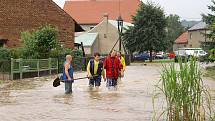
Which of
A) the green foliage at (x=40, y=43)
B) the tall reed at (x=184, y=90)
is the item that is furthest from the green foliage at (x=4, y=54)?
the tall reed at (x=184, y=90)

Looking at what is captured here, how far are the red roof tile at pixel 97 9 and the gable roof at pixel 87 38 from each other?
26.6 meters

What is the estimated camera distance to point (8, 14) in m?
41.0

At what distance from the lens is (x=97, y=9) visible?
111812mm

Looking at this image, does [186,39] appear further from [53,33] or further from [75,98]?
[75,98]

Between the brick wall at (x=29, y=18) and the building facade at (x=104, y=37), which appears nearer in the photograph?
the brick wall at (x=29, y=18)

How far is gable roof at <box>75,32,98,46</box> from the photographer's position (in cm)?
7675

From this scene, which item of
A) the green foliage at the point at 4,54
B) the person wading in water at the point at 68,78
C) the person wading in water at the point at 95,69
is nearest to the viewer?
the person wading in water at the point at 68,78

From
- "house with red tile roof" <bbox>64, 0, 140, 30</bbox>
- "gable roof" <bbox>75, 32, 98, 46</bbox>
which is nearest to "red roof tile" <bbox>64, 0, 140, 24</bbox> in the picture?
"house with red tile roof" <bbox>64, 0, 140, 30</bbox>

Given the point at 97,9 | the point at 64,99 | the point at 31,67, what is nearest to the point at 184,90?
the point at 64,99

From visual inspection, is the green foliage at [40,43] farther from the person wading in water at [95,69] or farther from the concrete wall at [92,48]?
the concrete wall at [92,48]

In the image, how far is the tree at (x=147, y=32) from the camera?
64.8 metres

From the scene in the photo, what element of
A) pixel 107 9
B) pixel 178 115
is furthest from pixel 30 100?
pixel 107 9

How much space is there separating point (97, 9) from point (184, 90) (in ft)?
341

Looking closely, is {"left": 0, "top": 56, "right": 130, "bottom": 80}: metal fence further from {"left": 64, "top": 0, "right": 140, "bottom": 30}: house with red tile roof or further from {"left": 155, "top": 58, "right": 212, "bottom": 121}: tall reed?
{"left": 64, "top": 0, "right": 140, "bottom": 30}: house with red tile roof
